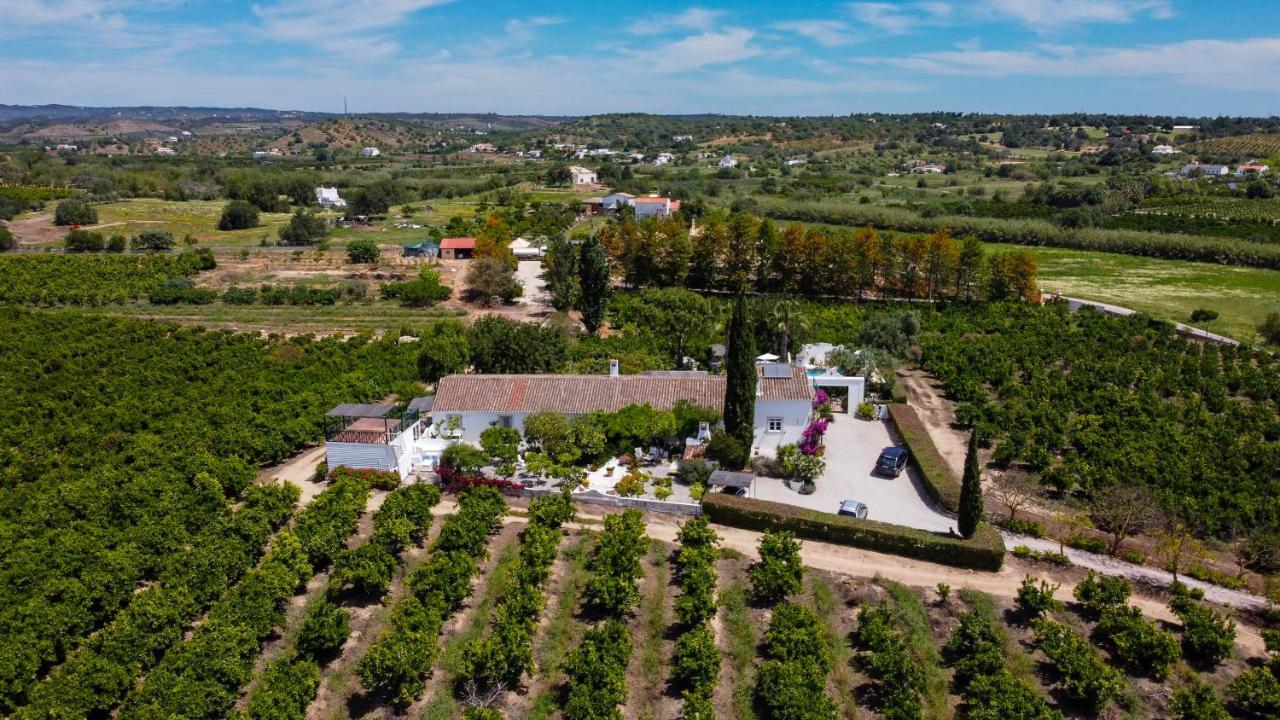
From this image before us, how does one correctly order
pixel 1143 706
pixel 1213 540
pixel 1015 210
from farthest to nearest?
pixel 1015 210
pixel 1213 540
pixel 1143 706

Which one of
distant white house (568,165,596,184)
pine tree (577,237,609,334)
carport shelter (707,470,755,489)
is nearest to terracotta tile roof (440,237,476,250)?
pine tree (577,237,609,334)

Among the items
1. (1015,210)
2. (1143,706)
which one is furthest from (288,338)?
(1015,210)

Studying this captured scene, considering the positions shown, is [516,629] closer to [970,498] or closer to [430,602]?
[430,602]

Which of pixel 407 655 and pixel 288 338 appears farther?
pixel 288 338

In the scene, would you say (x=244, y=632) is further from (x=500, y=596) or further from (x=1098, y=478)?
(x=1098, y=478)

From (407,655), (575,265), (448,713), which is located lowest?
(448,713)

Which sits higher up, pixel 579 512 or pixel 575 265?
pixel 575 265

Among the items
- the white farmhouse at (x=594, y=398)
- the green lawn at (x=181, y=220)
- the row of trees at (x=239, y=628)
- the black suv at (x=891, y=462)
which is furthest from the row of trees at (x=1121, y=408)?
the green lawn at (x=181, y=220)
